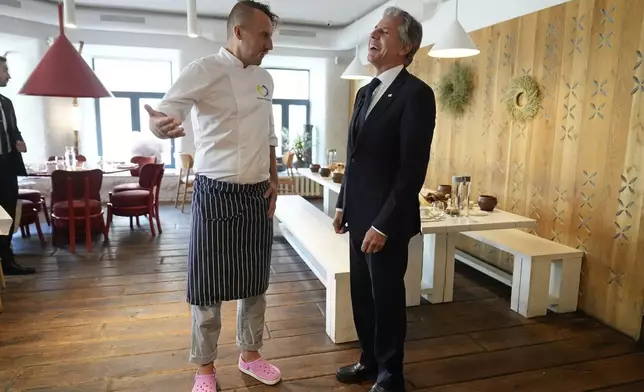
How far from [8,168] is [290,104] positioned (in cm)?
531

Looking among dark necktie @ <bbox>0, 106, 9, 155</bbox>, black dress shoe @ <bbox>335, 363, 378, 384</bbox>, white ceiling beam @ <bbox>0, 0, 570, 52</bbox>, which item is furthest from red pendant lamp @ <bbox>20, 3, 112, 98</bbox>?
black dress shoe @ <bbox>335, 363, 378, 384</bbox>

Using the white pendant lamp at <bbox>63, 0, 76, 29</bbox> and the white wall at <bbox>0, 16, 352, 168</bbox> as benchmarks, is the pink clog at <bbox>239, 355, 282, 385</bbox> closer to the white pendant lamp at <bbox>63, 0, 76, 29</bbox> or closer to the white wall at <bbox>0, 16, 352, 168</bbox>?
the white pendant lamp at <bbox>63, 0, 76, 29</bbox>

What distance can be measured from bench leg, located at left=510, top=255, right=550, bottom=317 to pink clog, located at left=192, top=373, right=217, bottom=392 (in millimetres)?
2071

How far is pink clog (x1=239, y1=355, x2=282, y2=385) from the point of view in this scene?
A: 2.19 meters

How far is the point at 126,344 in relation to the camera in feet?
8.39

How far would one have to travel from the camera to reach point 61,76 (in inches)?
156

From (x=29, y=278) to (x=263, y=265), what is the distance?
2542 millimetres

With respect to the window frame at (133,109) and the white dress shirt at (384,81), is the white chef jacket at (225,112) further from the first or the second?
the window frame at (133,109)

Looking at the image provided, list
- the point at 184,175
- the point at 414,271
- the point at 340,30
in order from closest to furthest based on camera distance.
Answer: the point at 414,271 → the point at 340,30 → the point at 184,175

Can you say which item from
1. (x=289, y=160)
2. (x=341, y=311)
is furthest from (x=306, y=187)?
(x=341, y=311)

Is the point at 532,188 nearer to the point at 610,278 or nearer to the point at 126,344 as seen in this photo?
the point at 610,278

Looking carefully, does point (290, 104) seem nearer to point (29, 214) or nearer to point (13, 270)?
point (29, 214)

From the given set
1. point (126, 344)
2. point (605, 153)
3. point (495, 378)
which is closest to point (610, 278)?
point (605, 153)

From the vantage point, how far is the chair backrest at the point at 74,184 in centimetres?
420
